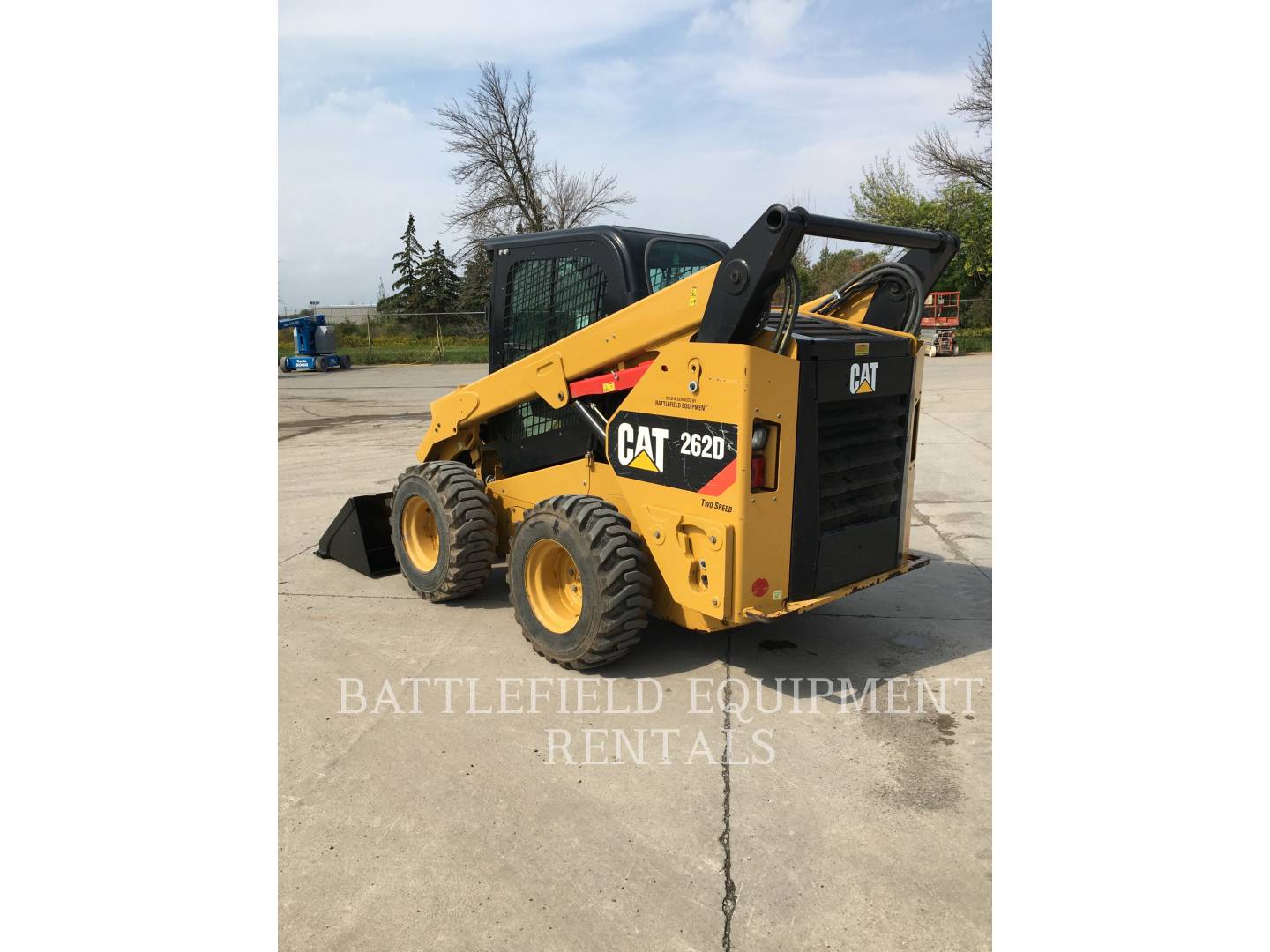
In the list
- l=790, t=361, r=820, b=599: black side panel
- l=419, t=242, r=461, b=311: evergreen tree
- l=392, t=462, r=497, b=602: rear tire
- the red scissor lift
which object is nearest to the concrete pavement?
l=392, t=462, r=497, b=602: rear tire

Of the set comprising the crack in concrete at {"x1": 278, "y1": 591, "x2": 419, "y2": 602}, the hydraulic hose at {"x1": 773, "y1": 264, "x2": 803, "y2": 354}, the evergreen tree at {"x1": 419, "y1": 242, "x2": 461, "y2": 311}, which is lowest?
the crack in concrete at {"x1": 278, "y1": 591, "x2": 419, "y2": 602}

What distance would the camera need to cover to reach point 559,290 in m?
5.33

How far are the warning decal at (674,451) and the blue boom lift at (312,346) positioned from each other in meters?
26.6

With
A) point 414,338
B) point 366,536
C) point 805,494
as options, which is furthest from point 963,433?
point 414,338

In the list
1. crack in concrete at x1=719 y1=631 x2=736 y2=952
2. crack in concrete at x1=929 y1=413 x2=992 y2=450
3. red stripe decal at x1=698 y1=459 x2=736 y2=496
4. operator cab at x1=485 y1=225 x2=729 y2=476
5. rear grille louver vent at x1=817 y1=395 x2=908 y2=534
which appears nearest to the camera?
crack in concrete at x1=719 y1=631 x2=736 y2=952

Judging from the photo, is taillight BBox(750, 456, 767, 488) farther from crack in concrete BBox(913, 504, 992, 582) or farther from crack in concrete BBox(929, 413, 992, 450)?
crack in concrete BBox(929, 413, 992, 450)

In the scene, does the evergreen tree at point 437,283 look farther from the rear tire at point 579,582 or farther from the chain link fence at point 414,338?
the rear tire at point 579,582

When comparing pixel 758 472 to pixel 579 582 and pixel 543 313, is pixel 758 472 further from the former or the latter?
pixel 543 313

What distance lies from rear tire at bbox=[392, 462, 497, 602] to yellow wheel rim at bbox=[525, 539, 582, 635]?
0.80 meters

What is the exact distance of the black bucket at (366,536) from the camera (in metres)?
6.34

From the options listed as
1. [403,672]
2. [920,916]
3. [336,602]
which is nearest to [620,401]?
[403,672]

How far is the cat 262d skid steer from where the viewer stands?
3.96 m

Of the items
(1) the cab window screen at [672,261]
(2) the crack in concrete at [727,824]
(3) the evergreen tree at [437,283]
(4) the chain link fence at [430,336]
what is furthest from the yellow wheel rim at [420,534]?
(3) the evergreen tree at [437,283]

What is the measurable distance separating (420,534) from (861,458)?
3.12 metres
